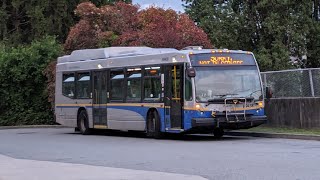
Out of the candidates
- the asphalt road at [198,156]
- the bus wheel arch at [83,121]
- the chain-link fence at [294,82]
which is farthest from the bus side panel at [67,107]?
the chain-link fence at [294,82]

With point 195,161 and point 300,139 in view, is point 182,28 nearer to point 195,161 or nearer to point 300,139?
point 300,139

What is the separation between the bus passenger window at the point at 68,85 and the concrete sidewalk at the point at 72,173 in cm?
1361

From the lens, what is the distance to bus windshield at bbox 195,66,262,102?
785 inches

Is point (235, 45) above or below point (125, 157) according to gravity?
above

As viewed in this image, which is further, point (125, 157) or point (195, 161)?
point (125, 157)

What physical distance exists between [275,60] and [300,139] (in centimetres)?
1849

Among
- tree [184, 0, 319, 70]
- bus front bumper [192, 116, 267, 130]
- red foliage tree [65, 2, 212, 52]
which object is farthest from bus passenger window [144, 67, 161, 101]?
tree [184, 0, 319, 70]

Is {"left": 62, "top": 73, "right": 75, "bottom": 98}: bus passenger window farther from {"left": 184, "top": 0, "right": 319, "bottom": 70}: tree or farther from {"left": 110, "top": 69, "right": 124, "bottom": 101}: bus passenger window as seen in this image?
{"left": 184, "top": 0, "right": 319, "bottom": 70}: tree

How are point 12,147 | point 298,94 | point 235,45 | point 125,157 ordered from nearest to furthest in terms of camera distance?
point 125,157
point 12,147
point 298,94
point 235,45

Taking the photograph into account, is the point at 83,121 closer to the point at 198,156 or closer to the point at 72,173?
the point at 198,156

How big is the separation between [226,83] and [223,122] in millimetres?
1390

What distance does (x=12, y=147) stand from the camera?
19.9m

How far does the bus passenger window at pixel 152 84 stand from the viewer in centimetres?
2147

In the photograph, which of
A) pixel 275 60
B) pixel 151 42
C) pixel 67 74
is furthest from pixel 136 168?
pixel 275 60
